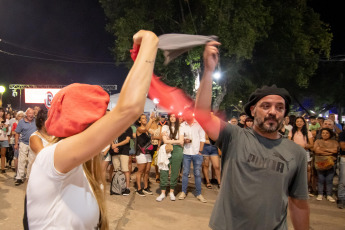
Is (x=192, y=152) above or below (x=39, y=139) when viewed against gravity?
below

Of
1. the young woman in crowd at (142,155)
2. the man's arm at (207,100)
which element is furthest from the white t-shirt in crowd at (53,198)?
the young woman in crowd at (142,155)

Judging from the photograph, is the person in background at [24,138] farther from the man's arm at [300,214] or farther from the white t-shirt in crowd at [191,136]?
the man's arm at [300,214]

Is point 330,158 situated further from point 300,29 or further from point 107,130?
point 300,29

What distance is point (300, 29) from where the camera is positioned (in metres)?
18.1

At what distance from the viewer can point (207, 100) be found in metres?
2.28

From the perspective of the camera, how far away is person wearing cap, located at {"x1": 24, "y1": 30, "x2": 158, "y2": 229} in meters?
1.08

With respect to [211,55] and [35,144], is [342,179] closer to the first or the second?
[211,55]

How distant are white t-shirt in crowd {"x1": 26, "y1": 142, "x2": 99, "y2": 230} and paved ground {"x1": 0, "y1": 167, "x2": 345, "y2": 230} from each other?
440cm

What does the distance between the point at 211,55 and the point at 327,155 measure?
22.5 ft

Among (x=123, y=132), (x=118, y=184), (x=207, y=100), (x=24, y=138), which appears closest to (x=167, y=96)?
(x=207, y=100)

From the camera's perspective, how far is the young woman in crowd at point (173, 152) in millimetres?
7391

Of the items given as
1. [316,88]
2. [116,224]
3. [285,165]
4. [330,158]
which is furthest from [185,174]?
[316,88]

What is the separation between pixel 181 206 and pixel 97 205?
228 inches

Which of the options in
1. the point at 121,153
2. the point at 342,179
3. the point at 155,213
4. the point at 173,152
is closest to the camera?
the point at 155,213
